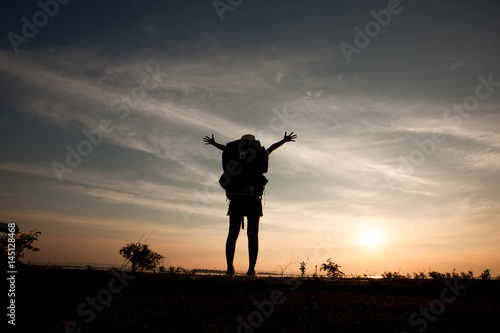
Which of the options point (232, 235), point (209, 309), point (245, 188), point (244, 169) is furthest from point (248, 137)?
point (209, 309)

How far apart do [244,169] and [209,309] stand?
152 inches

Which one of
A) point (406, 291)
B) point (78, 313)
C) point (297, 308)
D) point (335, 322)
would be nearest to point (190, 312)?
point (78, 313)

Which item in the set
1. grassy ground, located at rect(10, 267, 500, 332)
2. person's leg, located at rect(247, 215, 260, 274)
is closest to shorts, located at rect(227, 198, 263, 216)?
person's leg, located at rect(247, 215, 260, 274)

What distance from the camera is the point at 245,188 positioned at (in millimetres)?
6109

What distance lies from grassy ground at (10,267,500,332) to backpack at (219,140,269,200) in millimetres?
2409

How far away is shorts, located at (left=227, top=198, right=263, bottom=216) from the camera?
19.7 feet

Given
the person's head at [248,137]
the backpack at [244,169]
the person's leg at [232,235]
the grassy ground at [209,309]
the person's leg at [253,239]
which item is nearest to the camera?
the grassy ground at [209,309]

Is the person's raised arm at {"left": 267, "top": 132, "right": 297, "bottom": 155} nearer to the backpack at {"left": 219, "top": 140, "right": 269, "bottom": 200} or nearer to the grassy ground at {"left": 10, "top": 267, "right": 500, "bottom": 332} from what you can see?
the backpack at {"left": 219, "top": 140, "right": 269, "bottom": 200}

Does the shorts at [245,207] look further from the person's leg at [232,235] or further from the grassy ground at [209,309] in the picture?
the grassy ground at [209,309]

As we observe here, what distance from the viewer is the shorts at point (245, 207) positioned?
600 cm

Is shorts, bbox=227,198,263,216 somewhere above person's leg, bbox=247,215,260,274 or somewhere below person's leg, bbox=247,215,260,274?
above

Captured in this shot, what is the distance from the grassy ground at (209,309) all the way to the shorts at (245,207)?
6.91 feet

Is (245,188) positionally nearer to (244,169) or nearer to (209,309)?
(244,169)

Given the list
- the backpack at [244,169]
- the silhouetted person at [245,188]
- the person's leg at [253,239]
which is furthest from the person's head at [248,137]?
the person's leg at [253,239]
